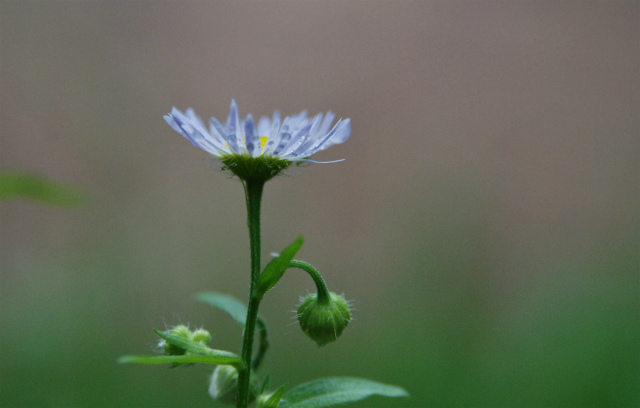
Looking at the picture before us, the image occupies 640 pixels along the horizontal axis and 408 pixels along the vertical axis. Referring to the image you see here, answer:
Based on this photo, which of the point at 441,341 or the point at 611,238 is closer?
the point at 441,341

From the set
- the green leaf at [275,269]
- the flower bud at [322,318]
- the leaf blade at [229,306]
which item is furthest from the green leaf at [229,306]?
the green leaf at [275,269]

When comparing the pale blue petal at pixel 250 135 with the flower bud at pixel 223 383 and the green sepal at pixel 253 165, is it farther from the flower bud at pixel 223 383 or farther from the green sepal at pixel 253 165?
the flower bud at pixel 223 383

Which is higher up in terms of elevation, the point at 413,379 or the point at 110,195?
the point at 110,195

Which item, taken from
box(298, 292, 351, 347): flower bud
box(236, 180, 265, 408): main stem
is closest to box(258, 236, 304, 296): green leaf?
box(236, 180, 265, 408): main stem

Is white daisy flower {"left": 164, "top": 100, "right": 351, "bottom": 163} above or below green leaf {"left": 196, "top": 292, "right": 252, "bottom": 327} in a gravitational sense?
above

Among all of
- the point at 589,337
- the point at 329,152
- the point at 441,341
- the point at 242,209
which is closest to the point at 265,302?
the point at 242,209

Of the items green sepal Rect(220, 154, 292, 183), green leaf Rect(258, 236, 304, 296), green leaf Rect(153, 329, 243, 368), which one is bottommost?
green leaf Rect(153, 329, 243, 368)

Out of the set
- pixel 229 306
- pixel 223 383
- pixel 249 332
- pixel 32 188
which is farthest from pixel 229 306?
pixel 32 188

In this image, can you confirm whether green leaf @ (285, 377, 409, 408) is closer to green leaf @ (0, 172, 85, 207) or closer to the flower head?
the flower head

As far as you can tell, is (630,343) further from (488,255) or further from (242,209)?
(242,209)
